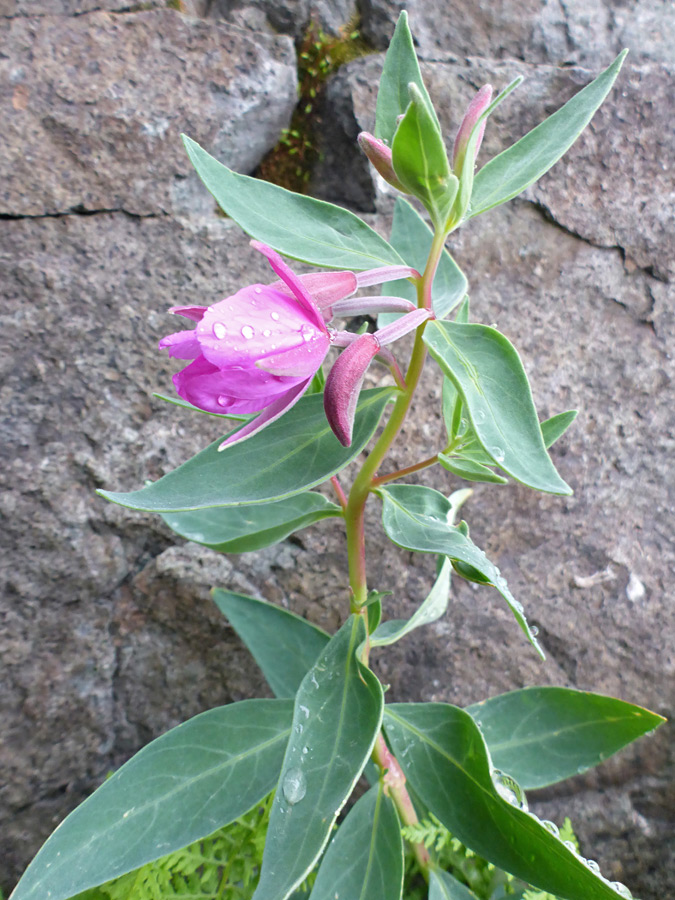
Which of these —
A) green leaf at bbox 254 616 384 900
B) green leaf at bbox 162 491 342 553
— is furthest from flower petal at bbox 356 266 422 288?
green leaf at bbox 254 616 384 900

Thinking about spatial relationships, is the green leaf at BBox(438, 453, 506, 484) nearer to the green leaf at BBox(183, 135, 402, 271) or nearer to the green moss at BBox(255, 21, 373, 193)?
the green leaf at BBox(183, 135, 402, 271)

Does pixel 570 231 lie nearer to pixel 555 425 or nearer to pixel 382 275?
pixel 555 425

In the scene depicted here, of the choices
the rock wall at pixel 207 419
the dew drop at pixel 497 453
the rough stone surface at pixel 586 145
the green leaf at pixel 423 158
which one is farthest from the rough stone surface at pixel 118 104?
the dew drop at pixel 497 453

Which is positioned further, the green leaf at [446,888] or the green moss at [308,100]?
the green moss at [308,100]

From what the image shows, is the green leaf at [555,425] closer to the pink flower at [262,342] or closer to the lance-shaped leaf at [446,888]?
the pink flower at [262,342]

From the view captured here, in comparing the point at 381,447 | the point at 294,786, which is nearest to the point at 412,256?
the point at 381,447
